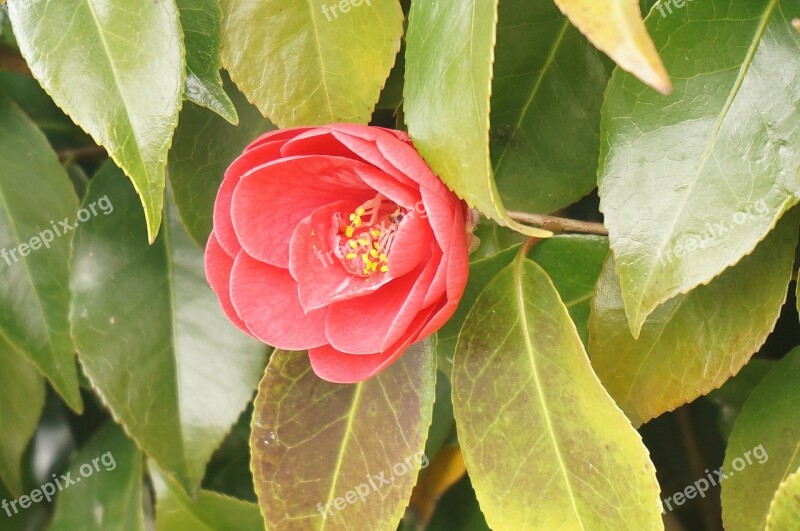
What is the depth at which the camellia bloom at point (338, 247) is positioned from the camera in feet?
1.45

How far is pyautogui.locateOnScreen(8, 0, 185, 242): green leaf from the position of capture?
448 mm

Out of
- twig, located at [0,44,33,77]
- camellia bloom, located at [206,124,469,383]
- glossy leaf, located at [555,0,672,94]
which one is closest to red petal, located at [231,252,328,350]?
camellia bloom, located at [206,124,469,383]

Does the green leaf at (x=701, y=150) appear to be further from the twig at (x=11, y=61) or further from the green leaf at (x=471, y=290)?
the twig at (x=11, y=61)

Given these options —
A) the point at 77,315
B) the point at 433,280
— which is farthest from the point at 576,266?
the point at 77,315

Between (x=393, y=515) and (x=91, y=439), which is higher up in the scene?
(x=393, y=515)

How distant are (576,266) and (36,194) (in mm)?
468

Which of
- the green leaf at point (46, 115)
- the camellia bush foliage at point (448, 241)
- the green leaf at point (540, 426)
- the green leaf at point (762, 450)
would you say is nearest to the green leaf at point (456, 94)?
the camellia bush foliage at point (448, 241)

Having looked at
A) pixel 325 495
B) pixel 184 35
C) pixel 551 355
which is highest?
pixel 184 35

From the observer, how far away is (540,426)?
492mm

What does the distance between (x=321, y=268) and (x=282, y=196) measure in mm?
50

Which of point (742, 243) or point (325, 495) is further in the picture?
point (325, 495)

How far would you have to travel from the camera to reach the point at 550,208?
0.58 metres

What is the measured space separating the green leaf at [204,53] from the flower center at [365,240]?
0.32 ft

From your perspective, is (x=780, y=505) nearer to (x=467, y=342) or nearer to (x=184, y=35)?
(x=467, y=342)
